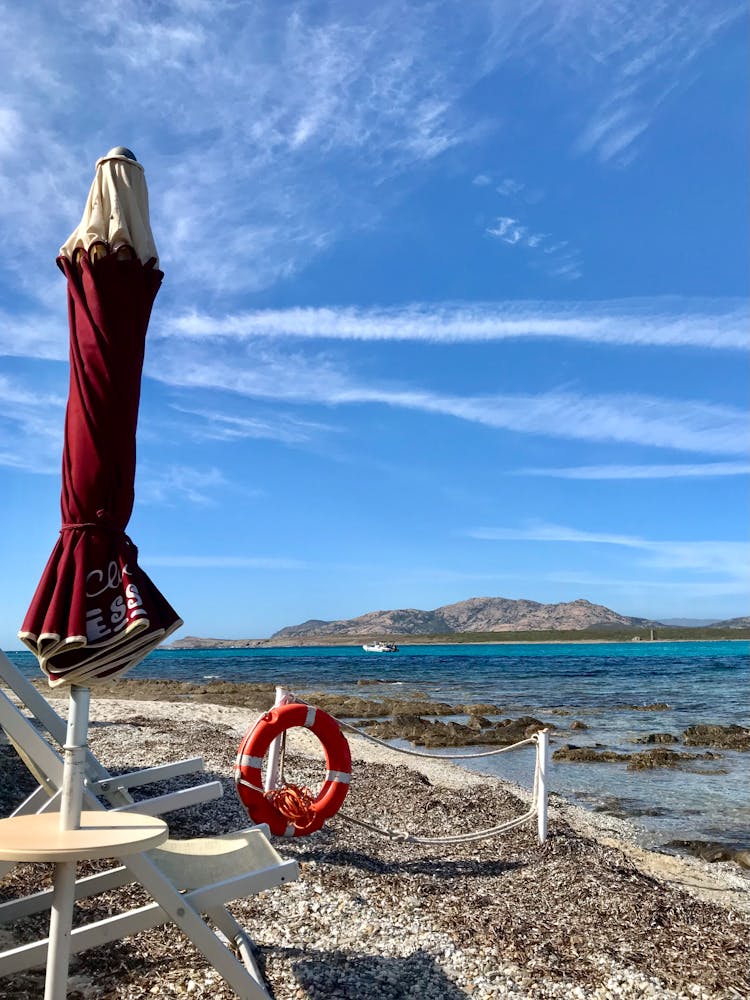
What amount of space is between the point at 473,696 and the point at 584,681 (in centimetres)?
1025

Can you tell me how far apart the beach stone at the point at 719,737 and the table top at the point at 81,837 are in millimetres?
15256

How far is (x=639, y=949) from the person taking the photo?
423 centimetres

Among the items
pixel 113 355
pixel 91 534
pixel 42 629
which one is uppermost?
pixel 113 355

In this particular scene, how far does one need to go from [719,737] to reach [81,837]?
54.5 feet

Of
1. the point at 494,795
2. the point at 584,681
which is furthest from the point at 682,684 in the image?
the point at 494,795

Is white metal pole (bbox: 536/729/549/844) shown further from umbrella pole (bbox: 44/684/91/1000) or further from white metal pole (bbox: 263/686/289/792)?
umbrella pole (bbox: 44/684/91/1000)

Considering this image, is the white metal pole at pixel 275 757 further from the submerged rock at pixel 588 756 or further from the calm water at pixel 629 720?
the submerged rock at pixel 588 756

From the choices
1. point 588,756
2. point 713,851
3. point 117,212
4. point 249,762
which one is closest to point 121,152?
point 117,212

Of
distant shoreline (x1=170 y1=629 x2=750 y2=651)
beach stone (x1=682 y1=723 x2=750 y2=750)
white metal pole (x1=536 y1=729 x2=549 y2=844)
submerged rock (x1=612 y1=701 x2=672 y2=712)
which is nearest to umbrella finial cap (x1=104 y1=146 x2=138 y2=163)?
white metal pole (x1=536 y1=729 x2=549 y2=844)

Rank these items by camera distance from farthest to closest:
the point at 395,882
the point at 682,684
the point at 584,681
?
the point at 584,681 → the point at 682,684 → the point at 395,882

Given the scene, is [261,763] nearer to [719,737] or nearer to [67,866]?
[67,866]

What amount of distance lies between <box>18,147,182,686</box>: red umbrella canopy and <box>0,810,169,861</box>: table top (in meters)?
0.49

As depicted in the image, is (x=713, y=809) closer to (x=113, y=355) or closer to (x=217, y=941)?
(x=217, y=941)

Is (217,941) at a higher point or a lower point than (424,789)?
higher
